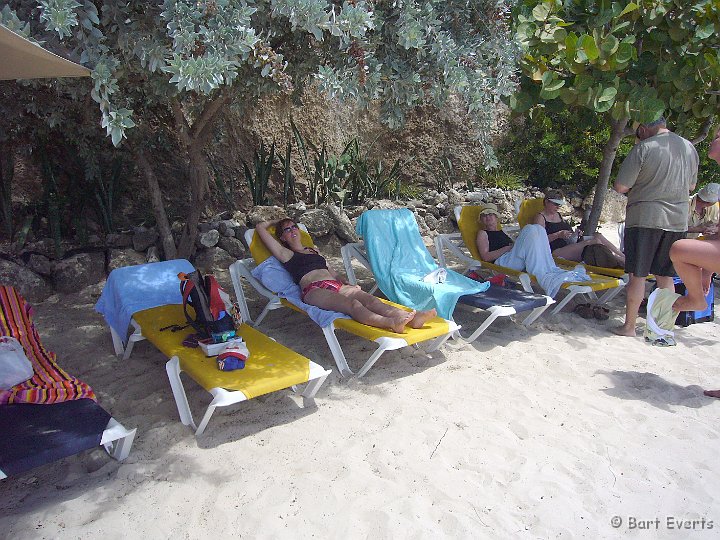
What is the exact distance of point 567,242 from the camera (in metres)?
6.12

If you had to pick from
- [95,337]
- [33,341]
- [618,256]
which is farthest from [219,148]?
[618,256]

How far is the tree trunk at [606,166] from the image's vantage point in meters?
6.02

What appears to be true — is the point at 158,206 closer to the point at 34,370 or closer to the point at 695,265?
the point at 34,370

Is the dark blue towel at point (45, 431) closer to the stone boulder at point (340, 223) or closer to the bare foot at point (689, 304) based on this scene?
the bare foot at point (689, 304)

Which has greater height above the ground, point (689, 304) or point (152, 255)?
point (689, 304)

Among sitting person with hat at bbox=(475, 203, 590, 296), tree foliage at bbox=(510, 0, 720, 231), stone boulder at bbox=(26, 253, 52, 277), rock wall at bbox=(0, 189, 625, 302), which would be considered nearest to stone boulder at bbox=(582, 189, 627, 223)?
rock wall at bbox=(0, 189, 625, 302)

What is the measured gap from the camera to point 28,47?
→ 91.7 inches

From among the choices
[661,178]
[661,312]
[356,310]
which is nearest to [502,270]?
[661,178]

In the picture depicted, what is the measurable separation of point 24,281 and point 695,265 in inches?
221

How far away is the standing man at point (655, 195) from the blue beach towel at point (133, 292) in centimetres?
371

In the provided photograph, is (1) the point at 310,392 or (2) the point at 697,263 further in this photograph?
(1) the point at 310,392

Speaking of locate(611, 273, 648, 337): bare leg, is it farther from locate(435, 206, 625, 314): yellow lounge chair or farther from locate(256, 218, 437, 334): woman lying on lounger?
locate(256, 218, 437, 334): woman lying on lounger

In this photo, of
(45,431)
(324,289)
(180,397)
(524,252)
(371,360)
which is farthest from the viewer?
(524,252)

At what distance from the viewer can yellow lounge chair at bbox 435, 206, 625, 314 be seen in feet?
16.3
